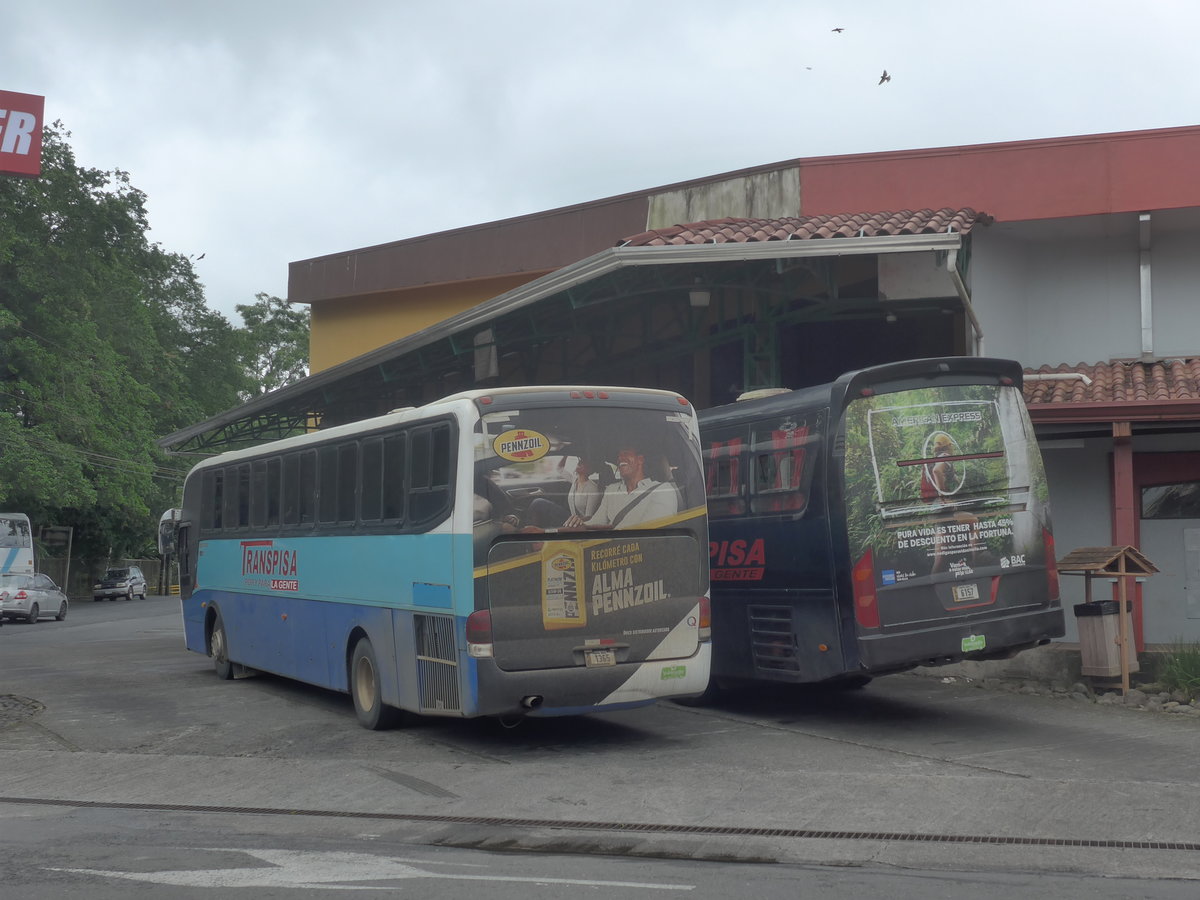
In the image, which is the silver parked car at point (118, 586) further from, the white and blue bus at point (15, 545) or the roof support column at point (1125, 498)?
the roof support column at point (1125, 498)

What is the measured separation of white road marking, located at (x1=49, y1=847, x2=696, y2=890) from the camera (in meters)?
6.81

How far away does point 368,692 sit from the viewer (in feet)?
42.5

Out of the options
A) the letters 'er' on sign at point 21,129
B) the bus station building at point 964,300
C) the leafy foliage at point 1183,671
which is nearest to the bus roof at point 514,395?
the bus station building at point 964,300

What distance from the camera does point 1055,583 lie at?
1255 cm

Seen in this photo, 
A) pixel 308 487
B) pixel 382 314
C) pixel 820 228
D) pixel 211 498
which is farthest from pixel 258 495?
pixel 382 314

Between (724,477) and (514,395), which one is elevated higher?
(514,395)

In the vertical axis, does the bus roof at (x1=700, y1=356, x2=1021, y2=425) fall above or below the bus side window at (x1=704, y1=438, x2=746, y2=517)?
above

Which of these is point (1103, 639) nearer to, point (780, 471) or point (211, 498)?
point (780, 471)

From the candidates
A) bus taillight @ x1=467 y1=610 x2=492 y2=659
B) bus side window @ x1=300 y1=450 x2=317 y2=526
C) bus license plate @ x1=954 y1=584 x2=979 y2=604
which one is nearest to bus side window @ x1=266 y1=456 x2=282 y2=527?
bus side window @ x1=300 y1=450 x2=317 y2=526

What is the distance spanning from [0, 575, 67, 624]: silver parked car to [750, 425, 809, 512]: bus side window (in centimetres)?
3029

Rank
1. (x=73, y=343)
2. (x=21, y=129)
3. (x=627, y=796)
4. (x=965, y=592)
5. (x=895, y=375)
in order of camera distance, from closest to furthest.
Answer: (x=627, y=796), (x=965, y=592), (x=895, y=375), (x=21, y=129), (x=73, y=343)

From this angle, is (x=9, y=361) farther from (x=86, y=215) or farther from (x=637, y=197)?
(x=637, y=197)

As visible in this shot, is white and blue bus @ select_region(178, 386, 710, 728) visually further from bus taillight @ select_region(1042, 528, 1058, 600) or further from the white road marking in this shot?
the white road marking

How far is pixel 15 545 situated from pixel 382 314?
70.0 feet
